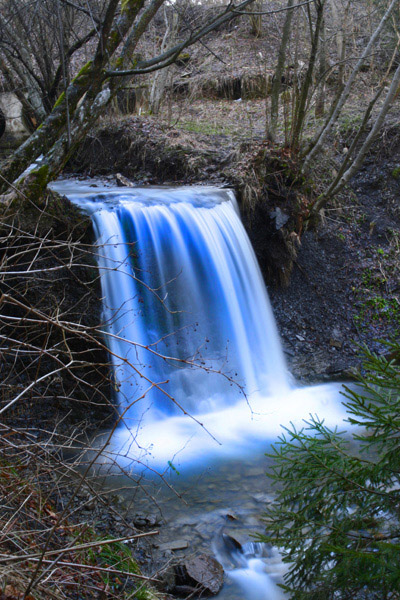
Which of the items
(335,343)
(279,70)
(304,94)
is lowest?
(335,343)

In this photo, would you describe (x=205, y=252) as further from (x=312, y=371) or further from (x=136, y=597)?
(x=136, y=597)

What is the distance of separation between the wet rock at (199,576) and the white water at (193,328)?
1.65 meters

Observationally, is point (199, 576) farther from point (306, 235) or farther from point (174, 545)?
point (306, 235)

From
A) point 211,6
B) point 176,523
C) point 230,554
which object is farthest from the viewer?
point 211,6

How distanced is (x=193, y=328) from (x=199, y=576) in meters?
3.50

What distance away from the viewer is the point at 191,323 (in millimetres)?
6484

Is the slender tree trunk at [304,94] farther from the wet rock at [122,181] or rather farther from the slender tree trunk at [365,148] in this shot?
the wet rock at [122,181]

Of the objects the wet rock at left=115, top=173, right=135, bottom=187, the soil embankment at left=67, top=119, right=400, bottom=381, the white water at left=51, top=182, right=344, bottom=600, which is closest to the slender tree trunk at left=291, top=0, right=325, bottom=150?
the soil embankment at left=67, top=119, right=400, bottom=381

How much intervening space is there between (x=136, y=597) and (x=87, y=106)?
5.06 m

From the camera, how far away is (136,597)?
2.73 m

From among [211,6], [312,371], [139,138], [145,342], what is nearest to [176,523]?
[145,342]

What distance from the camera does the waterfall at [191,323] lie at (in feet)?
18.7

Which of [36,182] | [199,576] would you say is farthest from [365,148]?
[199,576]

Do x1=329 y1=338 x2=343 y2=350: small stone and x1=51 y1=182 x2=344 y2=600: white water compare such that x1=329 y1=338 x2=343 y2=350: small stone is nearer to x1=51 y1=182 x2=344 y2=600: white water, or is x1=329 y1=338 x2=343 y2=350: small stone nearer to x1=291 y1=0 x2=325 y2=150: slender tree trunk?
x1=51 y1=182 x2=344 y2=600: white water
